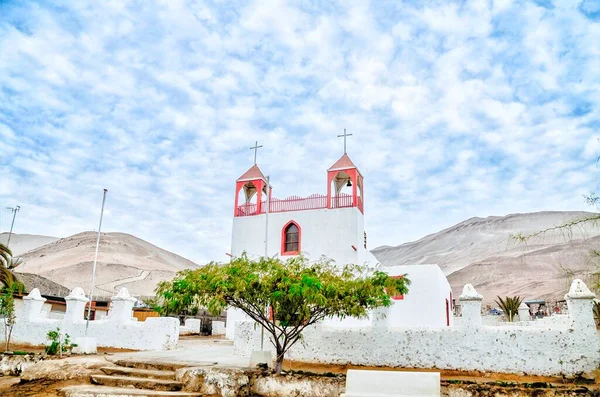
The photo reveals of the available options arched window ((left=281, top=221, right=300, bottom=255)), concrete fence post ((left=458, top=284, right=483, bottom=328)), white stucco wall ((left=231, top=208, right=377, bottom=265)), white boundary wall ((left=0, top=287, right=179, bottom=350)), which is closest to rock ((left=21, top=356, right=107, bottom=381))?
white boundary wall ((left=0, top=287, right=179, bottom=350))

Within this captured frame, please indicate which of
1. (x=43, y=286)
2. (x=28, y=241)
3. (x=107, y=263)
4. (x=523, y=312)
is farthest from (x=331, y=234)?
(x=28, y=241)

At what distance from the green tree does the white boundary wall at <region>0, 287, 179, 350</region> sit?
565cm

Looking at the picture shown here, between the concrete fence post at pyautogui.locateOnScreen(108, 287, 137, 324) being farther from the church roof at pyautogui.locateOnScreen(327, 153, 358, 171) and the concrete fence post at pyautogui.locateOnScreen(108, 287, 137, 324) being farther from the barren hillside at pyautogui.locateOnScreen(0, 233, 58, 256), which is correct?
the barren hillside at pyautogui.locateOnScreen(0, 233, 58, 256)

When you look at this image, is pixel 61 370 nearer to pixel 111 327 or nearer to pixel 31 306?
pixel 111 327

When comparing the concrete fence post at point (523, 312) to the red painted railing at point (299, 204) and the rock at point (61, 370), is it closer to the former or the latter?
the red painted railing at point (299, 204)

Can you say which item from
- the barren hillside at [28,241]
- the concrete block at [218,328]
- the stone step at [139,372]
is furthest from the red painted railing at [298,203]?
the barren hillside at [28,241]

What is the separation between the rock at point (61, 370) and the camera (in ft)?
33.6

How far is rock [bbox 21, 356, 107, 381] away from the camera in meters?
10.2

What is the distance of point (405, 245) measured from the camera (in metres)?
87.3

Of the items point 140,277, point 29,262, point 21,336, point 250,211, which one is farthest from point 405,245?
point 21,336

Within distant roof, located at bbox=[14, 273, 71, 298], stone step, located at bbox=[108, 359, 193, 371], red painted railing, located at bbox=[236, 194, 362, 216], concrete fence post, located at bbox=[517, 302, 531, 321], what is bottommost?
stone step, located at bbox=[108, 359, 193, 371]

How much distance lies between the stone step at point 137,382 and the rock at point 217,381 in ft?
0.76

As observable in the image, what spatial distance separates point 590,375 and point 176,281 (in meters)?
9.42

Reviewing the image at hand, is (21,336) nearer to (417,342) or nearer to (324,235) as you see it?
(324,235)
